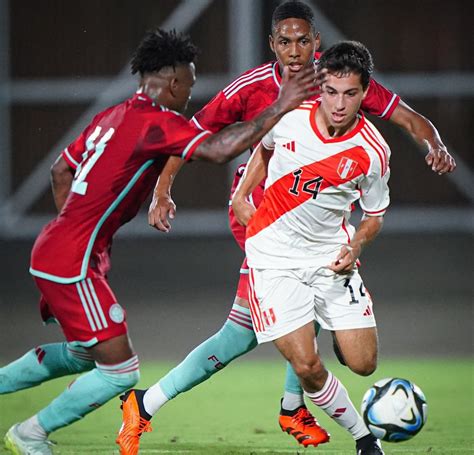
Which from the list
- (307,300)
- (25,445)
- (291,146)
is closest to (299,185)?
(291,146)

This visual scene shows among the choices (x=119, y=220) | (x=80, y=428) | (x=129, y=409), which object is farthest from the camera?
(x=80, y=428)

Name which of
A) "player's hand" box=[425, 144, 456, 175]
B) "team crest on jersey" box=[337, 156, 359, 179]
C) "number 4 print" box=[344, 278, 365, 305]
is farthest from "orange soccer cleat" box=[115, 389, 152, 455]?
"player's hand" box=[425, 144, 456, 175]

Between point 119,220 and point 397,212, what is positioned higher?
point 119,220

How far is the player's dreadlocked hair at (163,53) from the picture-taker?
453 cm

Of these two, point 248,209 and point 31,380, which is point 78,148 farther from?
point 31,380

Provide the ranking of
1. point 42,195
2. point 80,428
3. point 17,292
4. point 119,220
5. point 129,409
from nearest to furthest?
point 119,220
point 129,409
point 80,428
point 17,292
point 42,195

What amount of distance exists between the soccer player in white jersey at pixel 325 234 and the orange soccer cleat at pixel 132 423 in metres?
0.74

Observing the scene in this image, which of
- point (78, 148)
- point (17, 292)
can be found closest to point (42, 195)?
point (17, 292)

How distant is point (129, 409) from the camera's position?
5055mm

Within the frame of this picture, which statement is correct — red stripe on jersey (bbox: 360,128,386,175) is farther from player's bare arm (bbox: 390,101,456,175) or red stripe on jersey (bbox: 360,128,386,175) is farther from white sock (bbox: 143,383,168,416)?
white sock (bbox: 143,383,168,416)

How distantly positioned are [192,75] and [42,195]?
1031 centimetres

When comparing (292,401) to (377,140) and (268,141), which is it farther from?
(377,140)

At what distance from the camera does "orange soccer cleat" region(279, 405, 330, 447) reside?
5121 mm

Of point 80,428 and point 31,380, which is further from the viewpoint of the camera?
point 80,428
